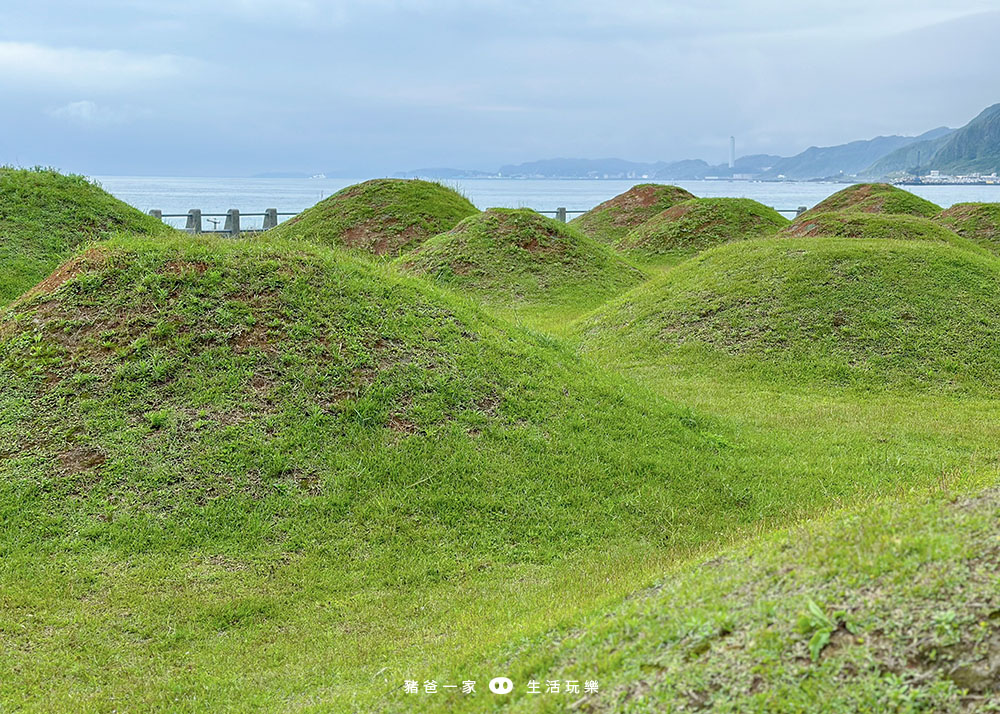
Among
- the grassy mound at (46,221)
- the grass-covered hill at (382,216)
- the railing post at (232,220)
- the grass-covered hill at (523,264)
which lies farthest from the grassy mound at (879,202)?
the grassy mound at (46,221)

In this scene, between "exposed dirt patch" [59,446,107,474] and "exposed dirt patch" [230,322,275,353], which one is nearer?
"exposed dirt patch" [59,446,107,474]

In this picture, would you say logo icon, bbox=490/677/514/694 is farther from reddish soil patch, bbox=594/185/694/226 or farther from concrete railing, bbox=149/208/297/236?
reddish soil patch, bbox=594/185/694/226

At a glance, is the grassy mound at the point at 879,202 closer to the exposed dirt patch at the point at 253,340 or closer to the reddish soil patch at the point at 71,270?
the exposed dirt patch at the point at 253,340

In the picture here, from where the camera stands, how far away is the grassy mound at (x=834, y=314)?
12773 mm

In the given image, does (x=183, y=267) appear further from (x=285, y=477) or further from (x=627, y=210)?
(x=627, y=210)

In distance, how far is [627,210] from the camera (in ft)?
119

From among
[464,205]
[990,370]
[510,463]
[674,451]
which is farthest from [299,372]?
[464,205]

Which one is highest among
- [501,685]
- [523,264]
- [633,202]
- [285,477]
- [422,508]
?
[633,202]

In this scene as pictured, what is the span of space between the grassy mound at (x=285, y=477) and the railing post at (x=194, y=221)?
1901cm

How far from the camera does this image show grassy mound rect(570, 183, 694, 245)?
34.7m

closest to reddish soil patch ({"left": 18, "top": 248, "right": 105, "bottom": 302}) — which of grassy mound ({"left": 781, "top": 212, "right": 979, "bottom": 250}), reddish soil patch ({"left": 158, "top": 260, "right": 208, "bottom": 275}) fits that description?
reddish soil patch ({"left": 158, "top": 260, "right": 208, "bottom": 275})

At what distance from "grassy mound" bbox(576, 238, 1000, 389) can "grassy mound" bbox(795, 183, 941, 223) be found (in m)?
16.1

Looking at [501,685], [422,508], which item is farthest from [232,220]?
[501,685]

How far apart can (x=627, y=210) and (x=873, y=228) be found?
16.9 m
